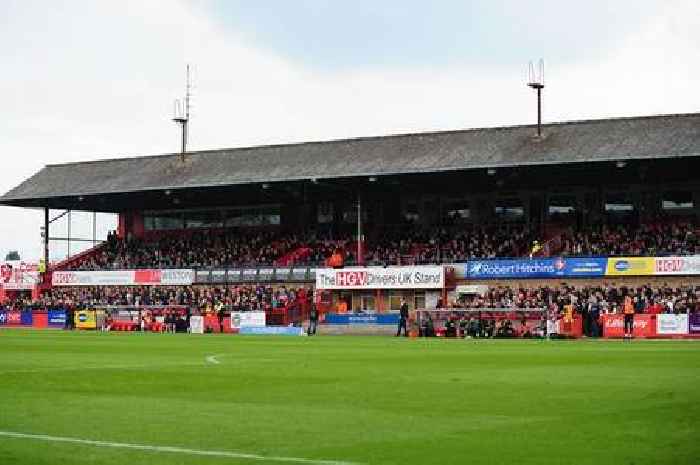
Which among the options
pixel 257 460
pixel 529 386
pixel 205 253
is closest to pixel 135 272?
pixel 205 253

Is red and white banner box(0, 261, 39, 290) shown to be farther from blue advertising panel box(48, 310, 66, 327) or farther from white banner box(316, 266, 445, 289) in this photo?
white banner box(316, 266, 445, 289)

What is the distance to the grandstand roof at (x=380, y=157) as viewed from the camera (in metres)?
61.5

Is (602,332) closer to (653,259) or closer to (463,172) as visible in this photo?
(653,259)

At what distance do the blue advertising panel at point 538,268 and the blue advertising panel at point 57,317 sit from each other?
23995mm

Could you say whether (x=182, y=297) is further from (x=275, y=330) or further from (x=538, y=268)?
A: (x=538, y=268)

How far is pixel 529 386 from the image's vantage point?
66.1 feet

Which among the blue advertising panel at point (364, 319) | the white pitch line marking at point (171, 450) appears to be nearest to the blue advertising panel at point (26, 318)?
the blue advertising panel at point (364, 319)

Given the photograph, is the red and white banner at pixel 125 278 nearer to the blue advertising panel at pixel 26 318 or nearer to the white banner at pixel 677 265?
the blue advertising panel at pixel 26 318

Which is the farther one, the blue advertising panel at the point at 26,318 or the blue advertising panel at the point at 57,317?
the blue advertising panel at the point at 26,318

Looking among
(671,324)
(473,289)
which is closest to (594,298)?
(671,324)

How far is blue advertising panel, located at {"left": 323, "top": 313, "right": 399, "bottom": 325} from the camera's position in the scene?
2341 inches

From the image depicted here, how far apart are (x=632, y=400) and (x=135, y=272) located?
209 ft

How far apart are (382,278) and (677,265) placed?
15.9m

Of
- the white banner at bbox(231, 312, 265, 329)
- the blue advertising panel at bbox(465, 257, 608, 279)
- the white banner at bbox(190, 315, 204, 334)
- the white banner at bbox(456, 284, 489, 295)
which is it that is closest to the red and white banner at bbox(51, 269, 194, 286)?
the white banner at bbox(190, 315, 204, 334)
